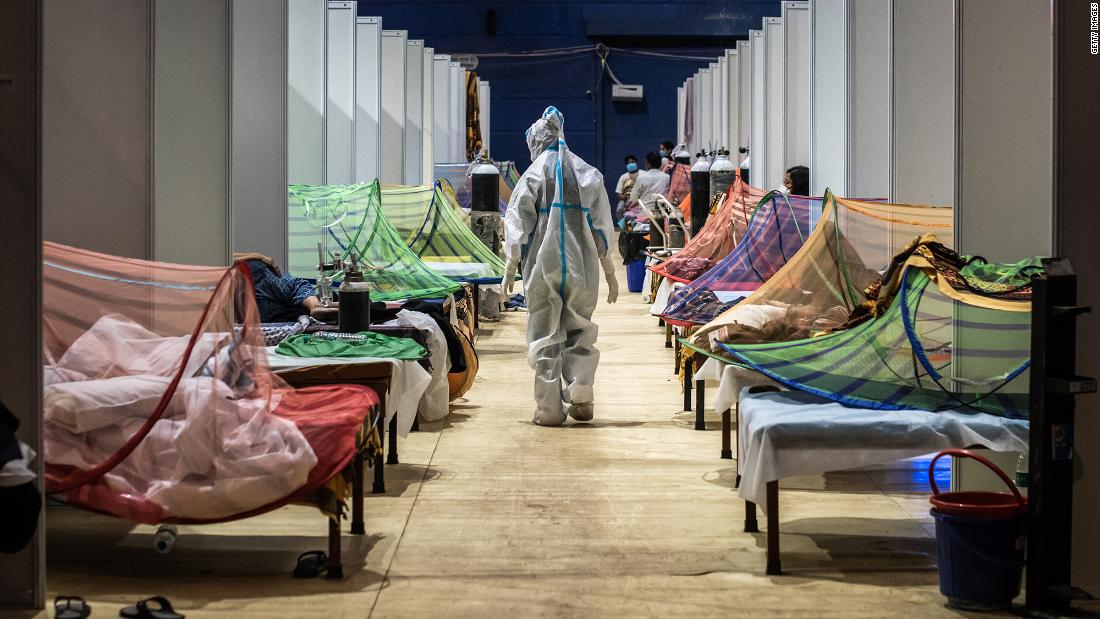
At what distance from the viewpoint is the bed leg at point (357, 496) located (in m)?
4.25

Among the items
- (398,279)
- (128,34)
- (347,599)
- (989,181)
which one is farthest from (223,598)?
(398,279)

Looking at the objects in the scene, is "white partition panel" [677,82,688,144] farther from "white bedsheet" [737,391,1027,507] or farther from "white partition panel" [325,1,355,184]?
"white bedsheet" [737,391,1027,507]

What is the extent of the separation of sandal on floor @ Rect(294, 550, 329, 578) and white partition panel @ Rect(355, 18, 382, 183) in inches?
328

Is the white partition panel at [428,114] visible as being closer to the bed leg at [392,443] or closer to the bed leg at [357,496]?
the bed leg at [392,443]

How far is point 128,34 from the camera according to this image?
531 cm

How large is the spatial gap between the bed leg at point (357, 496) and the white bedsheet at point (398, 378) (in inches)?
19.5

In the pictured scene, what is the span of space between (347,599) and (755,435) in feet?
4.36

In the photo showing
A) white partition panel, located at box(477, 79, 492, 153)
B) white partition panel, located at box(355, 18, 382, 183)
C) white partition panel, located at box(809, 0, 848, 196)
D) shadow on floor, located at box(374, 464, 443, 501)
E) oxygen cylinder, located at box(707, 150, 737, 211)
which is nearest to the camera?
shadow on floor, located at box(374, 464, 443, 501)

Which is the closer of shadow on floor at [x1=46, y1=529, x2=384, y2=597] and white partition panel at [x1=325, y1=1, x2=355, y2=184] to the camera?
shadow on floor at [x1=46, y1=529, x2=384, y2=597]

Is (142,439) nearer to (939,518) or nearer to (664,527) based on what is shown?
(664,527)

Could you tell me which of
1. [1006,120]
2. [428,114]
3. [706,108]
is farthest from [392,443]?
[706,108]

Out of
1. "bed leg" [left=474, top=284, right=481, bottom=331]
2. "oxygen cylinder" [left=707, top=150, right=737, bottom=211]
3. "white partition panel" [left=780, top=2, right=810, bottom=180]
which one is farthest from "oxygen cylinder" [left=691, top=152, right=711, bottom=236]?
"bed leg" [left=474, top=284, right=481, bottom=331]

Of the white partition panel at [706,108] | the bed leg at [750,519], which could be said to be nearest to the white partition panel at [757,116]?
the white partition panel at [706,108]

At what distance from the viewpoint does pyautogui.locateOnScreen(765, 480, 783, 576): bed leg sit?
13.5 ft
